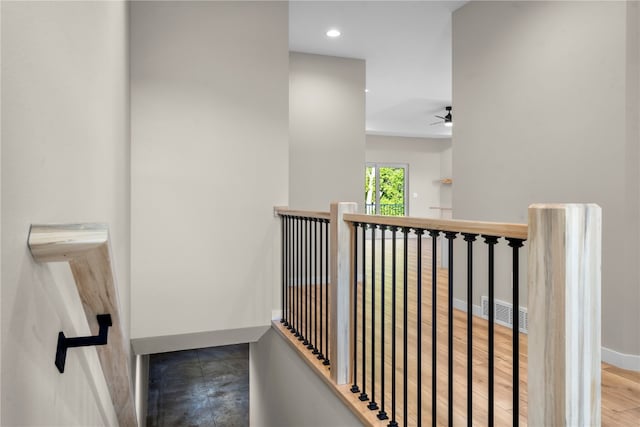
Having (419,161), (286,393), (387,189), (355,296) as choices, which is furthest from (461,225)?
(419,161)

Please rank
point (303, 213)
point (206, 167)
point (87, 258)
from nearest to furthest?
point (87, 258), point (303, 213), point (206, 167)

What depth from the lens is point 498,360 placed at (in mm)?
2447

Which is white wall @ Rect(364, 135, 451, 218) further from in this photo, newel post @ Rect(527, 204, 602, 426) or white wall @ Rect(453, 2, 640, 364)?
newel post @ Rect(527, 204, 602, 426)

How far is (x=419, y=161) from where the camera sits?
10.7 meters

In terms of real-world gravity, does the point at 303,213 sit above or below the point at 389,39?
below

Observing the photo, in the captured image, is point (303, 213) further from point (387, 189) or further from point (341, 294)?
point (387, 189)

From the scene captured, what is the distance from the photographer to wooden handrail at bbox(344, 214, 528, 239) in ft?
3.46

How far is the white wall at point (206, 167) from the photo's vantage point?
3.01 metres

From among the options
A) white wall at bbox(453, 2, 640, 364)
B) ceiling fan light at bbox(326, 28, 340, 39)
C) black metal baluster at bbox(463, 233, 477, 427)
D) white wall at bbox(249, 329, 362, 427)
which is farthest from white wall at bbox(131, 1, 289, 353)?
black metal baluster at bbox(463, 233, 477, 427)

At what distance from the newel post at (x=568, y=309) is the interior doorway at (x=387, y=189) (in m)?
9.48

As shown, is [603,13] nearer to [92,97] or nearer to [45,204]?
[92,97]

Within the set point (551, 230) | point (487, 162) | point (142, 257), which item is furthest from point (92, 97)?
point (487, 162)

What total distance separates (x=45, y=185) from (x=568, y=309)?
107 cm

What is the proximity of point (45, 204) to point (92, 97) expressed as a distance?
661 mm
